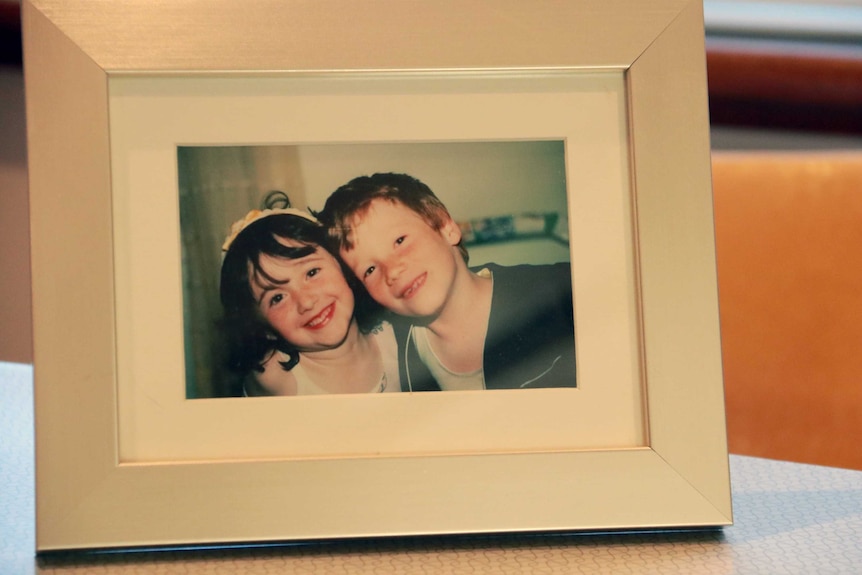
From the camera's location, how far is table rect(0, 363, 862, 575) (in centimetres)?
42

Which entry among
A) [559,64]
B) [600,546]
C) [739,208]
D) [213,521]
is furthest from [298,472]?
[739,208]

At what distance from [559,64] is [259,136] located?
0.18 metres

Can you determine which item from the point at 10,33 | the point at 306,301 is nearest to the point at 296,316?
the point at 306,301

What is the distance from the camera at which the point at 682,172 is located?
0.47m

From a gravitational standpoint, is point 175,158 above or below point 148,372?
above

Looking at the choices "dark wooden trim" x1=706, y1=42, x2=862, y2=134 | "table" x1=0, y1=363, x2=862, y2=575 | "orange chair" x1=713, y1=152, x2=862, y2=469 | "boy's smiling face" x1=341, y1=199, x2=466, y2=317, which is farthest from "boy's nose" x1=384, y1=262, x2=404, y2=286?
"dark wooden trim" x1=706, y1=42, x2=862, y2=134

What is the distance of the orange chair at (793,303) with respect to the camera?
82 cm

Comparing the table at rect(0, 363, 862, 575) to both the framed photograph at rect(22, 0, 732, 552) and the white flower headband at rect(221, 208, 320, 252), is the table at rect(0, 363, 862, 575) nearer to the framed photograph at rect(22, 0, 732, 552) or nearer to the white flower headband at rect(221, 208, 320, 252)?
the framed photograph at rect(22, 0, 732, 552)

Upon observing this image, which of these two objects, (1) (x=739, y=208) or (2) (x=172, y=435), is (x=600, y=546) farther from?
(1) (x=739, y=208)

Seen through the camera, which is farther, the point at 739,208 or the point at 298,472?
the point at 739,208

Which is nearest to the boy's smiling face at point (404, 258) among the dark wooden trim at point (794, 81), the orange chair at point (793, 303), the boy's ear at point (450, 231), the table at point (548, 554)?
the boy's ear at point (450, 231)

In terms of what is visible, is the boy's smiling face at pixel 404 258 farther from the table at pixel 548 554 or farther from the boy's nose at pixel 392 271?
the table at pixel 548 554

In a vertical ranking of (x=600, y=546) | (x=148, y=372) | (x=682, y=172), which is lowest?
(x=600, y=546)

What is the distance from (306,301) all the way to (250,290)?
3cm
